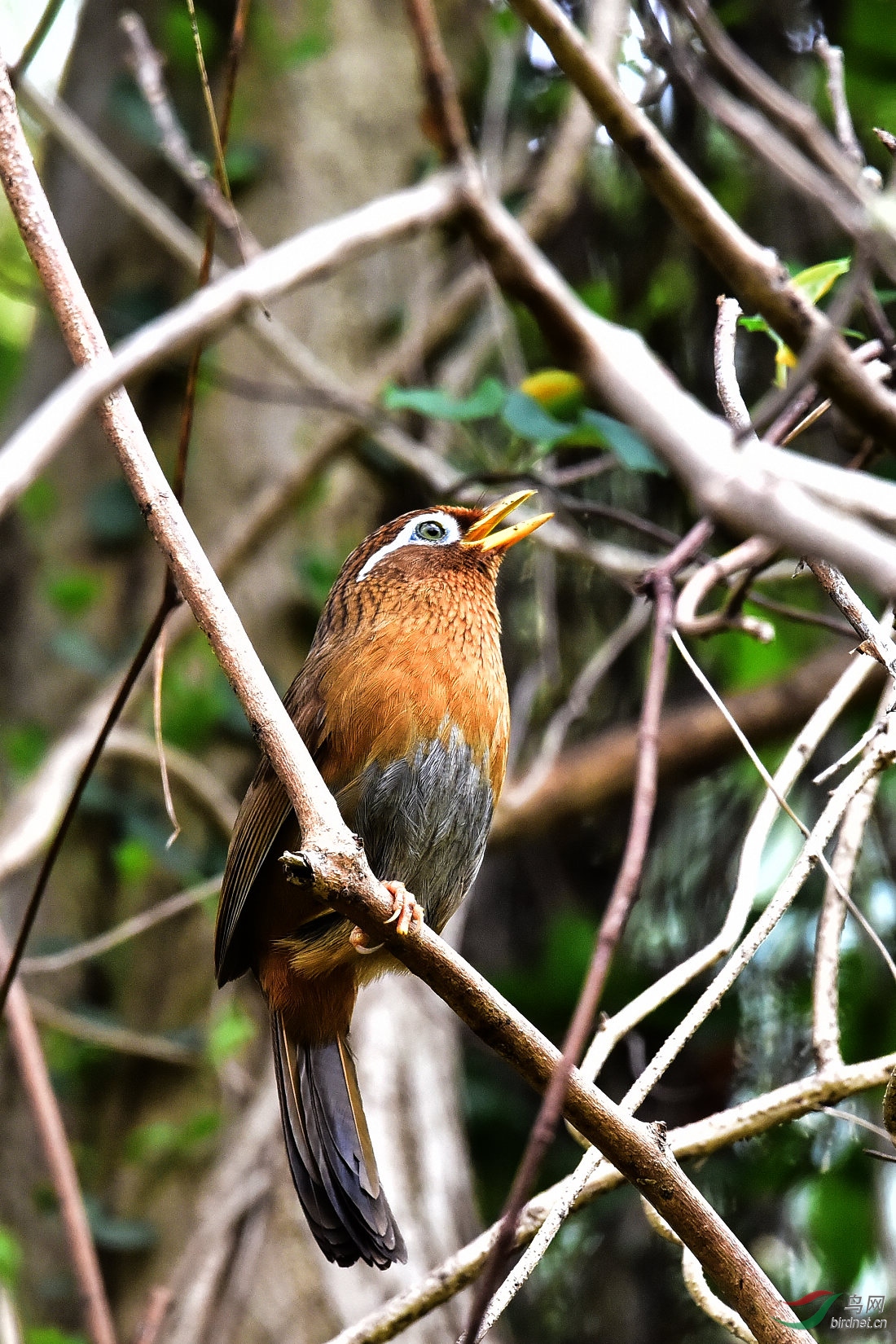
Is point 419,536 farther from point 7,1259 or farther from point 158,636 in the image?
point 7,1259

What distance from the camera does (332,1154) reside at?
9.23 ft

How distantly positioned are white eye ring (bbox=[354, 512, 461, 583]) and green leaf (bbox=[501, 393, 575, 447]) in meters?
0.27

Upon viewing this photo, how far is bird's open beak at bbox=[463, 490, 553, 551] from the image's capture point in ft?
9.71

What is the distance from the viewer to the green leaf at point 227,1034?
3.77 metres

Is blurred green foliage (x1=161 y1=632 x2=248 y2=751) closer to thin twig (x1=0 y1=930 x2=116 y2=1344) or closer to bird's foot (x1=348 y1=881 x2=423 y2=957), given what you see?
thin twig (x1=0 y1=930 x2=116 y2=1344)

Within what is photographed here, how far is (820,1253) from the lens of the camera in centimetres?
417

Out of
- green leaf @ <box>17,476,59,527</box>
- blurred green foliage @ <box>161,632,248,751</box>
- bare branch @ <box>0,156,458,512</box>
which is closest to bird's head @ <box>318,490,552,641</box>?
blurred green foliage @ <box>161,632,248,751</box>

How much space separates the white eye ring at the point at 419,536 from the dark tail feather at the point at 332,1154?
109cm

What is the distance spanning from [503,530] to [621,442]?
1.20 feet

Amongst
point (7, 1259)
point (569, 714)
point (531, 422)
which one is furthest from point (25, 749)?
point (531, 422)

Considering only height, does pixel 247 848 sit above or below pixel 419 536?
below

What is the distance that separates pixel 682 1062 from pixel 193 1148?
1624 mm

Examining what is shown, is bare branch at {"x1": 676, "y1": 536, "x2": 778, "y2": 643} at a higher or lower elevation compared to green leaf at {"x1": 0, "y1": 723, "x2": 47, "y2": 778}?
lower

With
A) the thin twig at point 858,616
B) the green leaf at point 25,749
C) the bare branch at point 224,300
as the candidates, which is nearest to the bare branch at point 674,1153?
the thin twig at point 858,616
